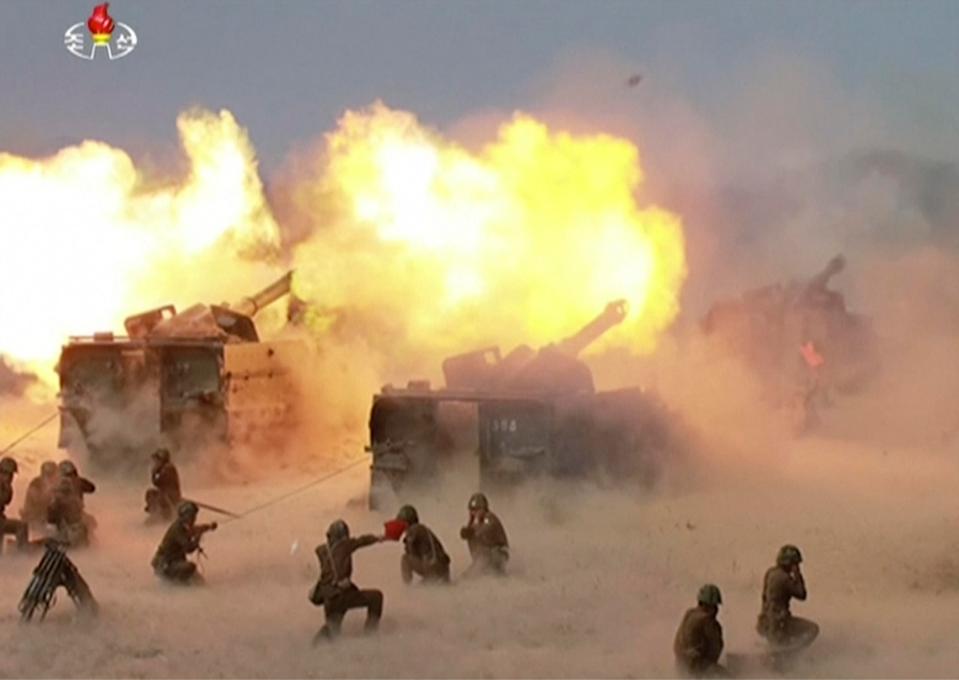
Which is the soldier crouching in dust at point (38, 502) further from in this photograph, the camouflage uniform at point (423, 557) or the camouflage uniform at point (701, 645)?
the camouflage uniform at point (701, 645)

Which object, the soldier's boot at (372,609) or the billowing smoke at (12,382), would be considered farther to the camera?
the billowing smoke at (12,382)

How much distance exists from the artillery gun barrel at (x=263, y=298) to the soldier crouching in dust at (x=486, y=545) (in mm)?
11685

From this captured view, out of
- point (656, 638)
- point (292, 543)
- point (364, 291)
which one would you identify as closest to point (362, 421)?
point (364, 291)

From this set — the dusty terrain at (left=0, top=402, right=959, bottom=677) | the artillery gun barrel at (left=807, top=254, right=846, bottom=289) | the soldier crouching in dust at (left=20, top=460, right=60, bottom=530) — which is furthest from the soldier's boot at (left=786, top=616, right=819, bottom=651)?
Result: the artillery gun barrel at (left=807, top=254, right=846, bottom=289)

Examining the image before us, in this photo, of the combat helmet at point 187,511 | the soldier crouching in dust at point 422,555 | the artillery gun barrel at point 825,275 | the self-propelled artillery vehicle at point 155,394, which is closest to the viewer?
the soldier crouching in dust at point 422,555

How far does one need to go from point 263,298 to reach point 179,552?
12.9 metres

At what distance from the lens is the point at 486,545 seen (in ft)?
44.2

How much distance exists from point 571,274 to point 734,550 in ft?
36.2

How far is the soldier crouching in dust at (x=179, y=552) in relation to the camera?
13.3 meters

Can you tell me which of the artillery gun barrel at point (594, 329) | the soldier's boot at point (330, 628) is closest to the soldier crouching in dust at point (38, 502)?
the soldier's boot at point (330, 628)

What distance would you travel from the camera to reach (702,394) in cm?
2200

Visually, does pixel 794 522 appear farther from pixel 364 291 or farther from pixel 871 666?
pixel 364 291

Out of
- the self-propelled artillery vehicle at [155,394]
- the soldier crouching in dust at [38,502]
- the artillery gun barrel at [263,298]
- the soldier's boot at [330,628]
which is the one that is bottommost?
the soldier's boot at [330,628]

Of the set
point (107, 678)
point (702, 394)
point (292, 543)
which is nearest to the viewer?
point (107, 678)
